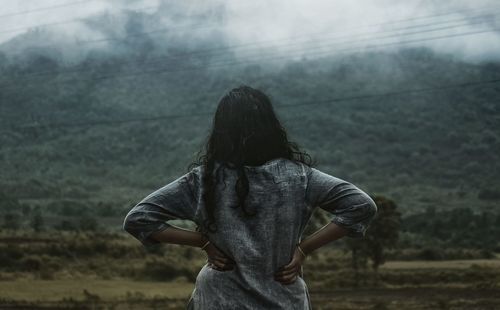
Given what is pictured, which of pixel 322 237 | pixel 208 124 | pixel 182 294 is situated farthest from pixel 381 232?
pixel 208 124

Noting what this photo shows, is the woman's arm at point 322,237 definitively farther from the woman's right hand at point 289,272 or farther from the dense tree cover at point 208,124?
the dense tree cover at point 208,124

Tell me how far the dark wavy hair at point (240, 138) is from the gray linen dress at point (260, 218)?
0.03 m

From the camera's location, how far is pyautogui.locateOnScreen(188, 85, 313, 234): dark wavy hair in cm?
289

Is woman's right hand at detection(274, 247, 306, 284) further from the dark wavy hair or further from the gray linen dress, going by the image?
the dark wavy hair

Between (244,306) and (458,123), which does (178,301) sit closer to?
(244,306)

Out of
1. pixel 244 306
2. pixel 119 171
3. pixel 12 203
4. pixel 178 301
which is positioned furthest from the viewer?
pixel 119 171

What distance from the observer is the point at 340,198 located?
2916 mm

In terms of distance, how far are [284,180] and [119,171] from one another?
126998mm

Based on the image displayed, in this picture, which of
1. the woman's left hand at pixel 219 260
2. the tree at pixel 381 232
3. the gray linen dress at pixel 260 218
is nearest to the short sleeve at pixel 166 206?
the gray linen dress at pixel 260 218

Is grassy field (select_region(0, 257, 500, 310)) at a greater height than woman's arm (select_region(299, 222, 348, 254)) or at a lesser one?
lesser

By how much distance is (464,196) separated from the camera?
96875 millimetres

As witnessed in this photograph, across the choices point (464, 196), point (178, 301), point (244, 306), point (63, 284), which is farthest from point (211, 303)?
point (464, 196)

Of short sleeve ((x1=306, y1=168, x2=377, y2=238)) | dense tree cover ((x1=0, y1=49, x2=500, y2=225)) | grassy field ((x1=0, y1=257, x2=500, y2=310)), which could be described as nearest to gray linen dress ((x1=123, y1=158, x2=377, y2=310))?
short sleeve ((x1=306, y1=168, x2=377, y2=238))

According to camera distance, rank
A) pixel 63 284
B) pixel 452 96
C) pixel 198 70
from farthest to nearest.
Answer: pixel 198 70 < pixel 452 96 < pixel 63 284
